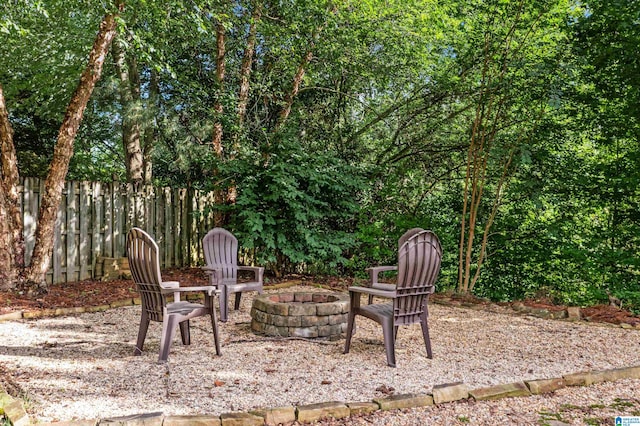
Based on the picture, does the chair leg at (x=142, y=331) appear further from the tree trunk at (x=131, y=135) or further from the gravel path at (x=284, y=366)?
the tree trunk at (x=131, y=135)

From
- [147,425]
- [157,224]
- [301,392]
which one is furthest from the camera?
[157,224]

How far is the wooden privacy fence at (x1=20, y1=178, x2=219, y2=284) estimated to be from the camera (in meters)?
6.50

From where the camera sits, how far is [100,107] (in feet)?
26.7

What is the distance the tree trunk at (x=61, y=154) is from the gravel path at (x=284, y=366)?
110 centimetres

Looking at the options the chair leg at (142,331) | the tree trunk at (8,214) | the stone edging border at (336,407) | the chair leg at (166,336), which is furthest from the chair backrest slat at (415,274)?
the tree trunk at (8,214)

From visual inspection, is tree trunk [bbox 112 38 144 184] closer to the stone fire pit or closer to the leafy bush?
the leafy bush

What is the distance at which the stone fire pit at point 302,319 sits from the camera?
164 inches

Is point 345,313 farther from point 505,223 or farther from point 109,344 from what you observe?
point 505,223

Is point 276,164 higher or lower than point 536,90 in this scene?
lower

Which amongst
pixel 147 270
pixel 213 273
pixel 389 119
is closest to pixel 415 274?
pixel 147 270

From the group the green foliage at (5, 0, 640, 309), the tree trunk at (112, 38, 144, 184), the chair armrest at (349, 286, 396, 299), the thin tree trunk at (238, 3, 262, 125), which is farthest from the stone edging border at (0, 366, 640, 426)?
the tree trunk at (112, 38, 144, 184)

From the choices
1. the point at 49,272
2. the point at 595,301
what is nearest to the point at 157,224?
the point at 49,272

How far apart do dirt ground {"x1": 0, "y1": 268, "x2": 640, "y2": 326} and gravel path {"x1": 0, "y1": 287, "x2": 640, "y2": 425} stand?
353 millimetres

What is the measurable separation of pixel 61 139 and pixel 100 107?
2.81 metres
